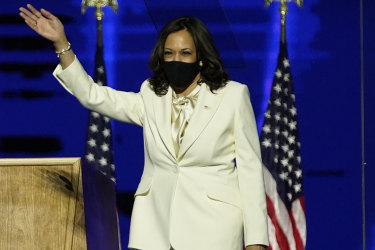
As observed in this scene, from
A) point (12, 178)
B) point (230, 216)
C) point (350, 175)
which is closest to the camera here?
point (12, 178)

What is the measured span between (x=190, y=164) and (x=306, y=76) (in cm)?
291

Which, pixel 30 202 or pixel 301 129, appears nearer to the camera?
pixel 30 202

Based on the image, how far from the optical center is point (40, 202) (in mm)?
2955

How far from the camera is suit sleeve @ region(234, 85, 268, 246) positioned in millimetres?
3145

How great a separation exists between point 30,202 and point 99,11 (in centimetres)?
310

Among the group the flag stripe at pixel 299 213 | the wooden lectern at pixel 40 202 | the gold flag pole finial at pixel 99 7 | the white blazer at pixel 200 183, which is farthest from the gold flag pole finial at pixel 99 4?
the wooden lectern at pixel 40 202

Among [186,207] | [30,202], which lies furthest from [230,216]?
[30,202]

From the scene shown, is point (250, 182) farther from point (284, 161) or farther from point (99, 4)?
point (99, 4)

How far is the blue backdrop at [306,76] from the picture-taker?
5.87 metres

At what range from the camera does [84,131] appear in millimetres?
6078

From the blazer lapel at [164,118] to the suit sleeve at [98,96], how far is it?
84 mm

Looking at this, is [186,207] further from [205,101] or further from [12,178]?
[12,178]

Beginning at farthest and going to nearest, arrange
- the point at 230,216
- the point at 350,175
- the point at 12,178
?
the point at 350,175 → the point at 230,216 → the point at 12,178

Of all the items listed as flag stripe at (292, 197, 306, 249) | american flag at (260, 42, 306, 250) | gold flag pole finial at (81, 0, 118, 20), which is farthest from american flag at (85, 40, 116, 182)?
flag stripe at (292, 197, 306, 249)
